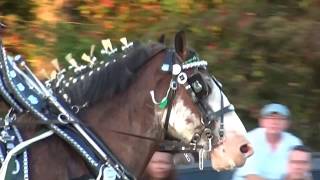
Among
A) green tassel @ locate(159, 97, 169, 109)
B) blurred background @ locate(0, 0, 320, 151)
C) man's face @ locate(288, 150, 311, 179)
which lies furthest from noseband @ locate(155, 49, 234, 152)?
blurred background @ locate(0, 0, 320, 151)

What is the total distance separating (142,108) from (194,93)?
0.26m

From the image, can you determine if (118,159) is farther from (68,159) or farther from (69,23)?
(69,23)

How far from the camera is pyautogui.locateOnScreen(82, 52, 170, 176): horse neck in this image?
12.9 ft

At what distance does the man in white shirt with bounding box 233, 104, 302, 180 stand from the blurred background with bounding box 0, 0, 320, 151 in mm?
1600

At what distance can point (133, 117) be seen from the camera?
395 cm

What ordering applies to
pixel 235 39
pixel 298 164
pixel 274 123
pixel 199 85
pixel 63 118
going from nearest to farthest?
1. pixel 63 118
2. pixel 199 85
3. pixel 298 164
4. pixel 274 123
5. pixel 235 39

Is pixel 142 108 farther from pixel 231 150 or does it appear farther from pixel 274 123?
pixel 274 123

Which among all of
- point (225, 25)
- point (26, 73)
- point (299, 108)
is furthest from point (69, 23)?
point (26, 73)

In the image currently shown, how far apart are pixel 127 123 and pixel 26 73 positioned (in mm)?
524

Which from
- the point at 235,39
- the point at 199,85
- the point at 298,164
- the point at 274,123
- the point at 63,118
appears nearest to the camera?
the point at 63,118

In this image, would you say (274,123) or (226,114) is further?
(274,123)

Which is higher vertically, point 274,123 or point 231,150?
point 231,150

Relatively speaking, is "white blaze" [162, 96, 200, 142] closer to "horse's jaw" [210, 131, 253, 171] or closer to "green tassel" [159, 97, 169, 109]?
"green tassel" [159, 97, 169, 109]

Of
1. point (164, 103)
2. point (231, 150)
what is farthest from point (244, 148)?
point (164, 103)
